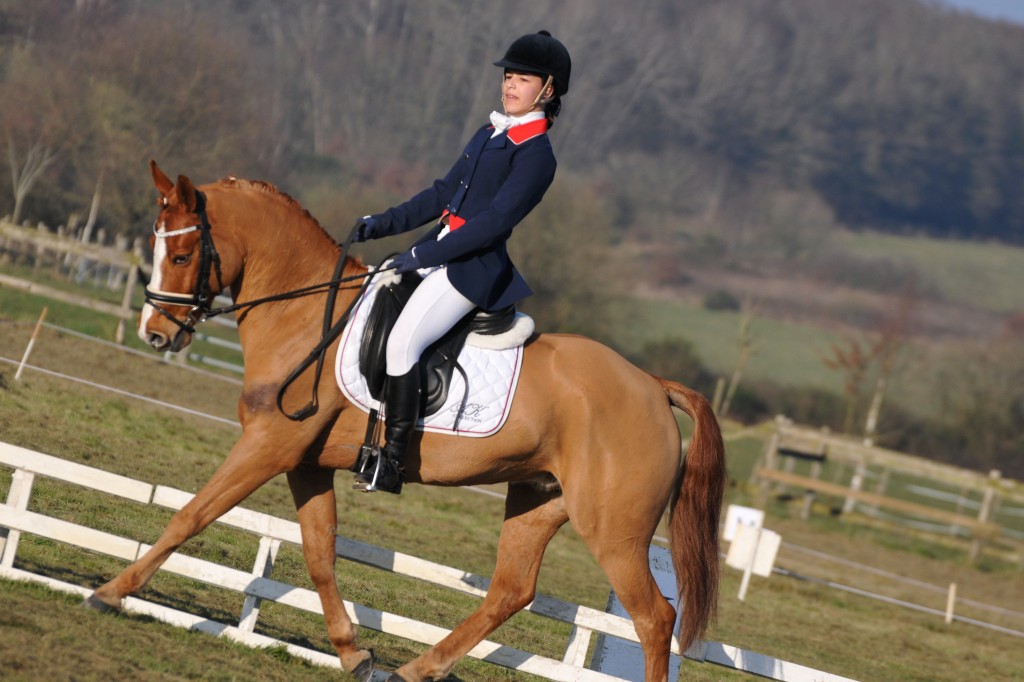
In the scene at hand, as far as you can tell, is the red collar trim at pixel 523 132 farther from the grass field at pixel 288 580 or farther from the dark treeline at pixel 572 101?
the dark treeline at pixel 572 101

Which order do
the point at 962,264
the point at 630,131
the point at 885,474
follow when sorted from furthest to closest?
the point at 630,131 → the point at 962,264 → the point at 885,474

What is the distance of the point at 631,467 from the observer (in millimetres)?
5527

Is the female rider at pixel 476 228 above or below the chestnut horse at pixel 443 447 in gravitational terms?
above

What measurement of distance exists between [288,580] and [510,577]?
240 centimetres

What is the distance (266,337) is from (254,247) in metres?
0.43

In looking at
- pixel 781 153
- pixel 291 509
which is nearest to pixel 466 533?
pixel 291 509

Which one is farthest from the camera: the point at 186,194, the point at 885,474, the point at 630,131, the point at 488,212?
the point at 630,131

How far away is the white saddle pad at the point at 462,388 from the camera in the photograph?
17.2 ft

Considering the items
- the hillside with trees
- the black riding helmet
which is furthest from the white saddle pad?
the hillside with trees

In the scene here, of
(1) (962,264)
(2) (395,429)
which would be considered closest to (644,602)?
(2) (395,429)

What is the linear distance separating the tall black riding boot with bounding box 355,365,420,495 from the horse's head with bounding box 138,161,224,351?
3.15 ft

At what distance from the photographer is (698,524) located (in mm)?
5871

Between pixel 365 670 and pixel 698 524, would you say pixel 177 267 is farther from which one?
pixel 698 524

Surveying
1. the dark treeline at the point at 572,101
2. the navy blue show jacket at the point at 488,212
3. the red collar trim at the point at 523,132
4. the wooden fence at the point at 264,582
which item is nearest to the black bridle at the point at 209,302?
the navy blue show jacket at the point at 488,212
